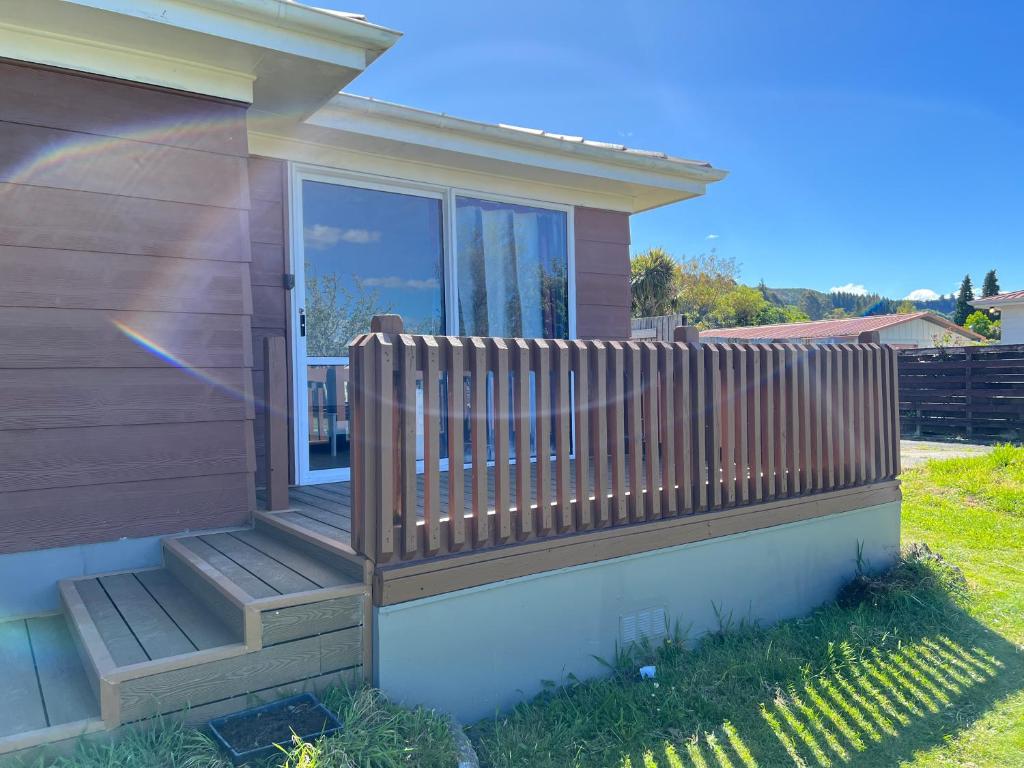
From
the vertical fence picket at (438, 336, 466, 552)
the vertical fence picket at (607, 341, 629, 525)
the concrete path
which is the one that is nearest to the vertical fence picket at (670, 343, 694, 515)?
the vertical fence picket at (607, 341, 629, 525)

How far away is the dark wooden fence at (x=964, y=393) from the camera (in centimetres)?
982

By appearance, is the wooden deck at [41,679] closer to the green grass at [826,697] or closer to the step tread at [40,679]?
the step tread at [40,679]

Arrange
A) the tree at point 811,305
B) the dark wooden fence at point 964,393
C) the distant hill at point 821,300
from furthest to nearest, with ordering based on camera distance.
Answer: the tree at point 811,305 → the distant hill at point 821,300 → the dark wooden fence at point 964,393

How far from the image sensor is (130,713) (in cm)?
193

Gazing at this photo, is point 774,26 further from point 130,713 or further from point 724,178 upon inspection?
point 130,713

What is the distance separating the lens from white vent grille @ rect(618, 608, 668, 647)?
122 inches

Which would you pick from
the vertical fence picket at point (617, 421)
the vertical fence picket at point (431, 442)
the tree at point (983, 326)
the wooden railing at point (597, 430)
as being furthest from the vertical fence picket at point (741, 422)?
the tree at point (983, 326)

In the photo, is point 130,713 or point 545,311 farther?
point 545,311

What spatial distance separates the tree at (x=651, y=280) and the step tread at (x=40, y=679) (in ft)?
65.7

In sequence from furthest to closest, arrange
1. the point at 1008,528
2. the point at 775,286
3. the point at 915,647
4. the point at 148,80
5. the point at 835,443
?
the point at 775,286, the point at 1008,528, the point at 835,443, the point at 915,647, the point at 148,80

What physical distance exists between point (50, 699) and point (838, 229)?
172 feet

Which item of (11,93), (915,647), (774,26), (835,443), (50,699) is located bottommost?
(915,647)

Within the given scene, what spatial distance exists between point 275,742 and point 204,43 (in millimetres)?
2696

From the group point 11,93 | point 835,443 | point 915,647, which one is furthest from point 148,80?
point 915,647
